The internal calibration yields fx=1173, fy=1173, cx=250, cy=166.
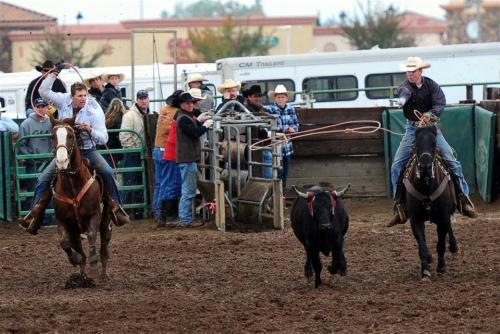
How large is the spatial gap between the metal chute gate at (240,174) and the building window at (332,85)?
1019 cm

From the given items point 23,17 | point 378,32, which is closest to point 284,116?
point 378,32

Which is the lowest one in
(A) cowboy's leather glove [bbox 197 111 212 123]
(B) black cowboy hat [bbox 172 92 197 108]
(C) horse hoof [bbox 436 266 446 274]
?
(C) horse hoof [bbox 436 266 446 274]

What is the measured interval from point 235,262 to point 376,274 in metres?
1.74

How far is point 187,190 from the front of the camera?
15.6 meters

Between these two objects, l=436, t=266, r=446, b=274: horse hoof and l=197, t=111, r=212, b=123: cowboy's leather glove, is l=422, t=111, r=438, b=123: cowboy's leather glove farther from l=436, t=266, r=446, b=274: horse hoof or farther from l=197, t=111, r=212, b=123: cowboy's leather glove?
l=197, t=111, r=212, b=123: cowboy's leather glove

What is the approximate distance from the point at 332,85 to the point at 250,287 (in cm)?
1543

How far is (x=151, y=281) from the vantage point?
11.4 m

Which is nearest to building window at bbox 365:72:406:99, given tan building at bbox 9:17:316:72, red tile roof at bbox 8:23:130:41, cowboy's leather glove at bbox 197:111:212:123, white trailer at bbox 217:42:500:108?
white trailer at bbox 217:42:500:108

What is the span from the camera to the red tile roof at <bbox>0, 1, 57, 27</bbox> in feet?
216

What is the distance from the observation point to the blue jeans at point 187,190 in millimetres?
15547

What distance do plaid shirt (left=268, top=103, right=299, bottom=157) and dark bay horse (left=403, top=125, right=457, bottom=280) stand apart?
4887 millimetres

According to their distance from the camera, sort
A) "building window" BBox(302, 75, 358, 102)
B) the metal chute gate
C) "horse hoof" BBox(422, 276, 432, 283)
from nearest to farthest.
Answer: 1. "horse hoof" BBox(422, 276, 432, 283)
2. the metal chute gate
3. "building window" BBox(302, 75, 358, 102)

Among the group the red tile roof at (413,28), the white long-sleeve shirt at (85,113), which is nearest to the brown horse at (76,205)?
the white long-sleeve shirt at (85,113)

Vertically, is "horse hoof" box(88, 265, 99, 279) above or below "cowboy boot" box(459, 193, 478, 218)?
below
